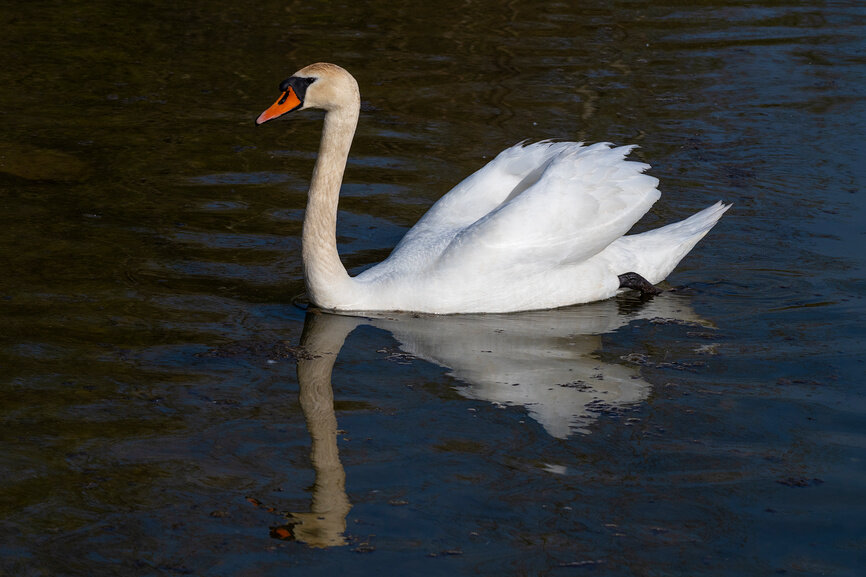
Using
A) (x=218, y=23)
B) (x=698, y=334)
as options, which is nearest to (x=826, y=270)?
(x=698, y=334)

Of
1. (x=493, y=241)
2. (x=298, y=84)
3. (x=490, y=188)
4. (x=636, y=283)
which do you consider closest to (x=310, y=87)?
(x=298, y=84)

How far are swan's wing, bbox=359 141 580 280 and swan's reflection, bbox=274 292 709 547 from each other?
2.03 feet

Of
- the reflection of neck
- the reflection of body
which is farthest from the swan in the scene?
the reflection of neck

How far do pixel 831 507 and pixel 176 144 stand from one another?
6.04 meters

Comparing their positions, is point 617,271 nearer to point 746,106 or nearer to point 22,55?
point 746,106

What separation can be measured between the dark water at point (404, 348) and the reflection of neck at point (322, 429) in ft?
0.05

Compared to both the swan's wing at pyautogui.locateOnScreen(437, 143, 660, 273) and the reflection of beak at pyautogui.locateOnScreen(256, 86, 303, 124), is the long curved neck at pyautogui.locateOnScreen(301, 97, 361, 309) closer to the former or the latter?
the reflection of beak at pyautogui.locateOnScreen(256, 86, 303, 124)

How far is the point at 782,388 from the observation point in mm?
5871

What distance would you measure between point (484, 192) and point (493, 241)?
0.75 metres

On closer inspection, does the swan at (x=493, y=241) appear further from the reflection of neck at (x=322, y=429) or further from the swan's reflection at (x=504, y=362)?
the reflection of neck at (x=322, y=429)

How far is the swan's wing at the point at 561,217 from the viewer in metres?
6.68

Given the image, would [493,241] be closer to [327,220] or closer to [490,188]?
[490,188]

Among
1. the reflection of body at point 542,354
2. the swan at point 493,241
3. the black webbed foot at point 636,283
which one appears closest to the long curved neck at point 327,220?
the swan at point 493,241

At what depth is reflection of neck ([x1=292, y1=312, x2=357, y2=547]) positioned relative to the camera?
464 cm
